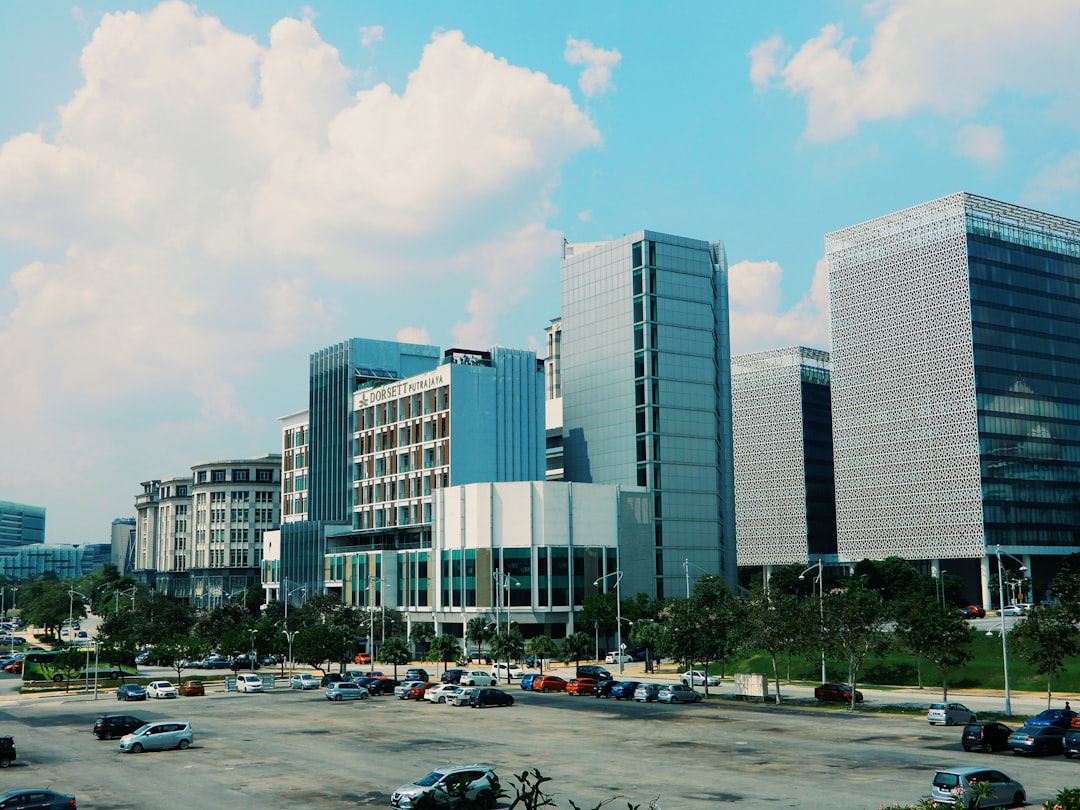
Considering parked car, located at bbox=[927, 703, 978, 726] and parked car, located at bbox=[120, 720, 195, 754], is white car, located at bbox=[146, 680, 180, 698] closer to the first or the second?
parked car, located at bbox=[120, 720, 195, 754]

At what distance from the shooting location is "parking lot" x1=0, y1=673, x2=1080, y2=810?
135 feet

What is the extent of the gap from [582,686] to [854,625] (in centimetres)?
2487

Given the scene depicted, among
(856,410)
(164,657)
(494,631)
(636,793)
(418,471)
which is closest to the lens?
(636,793)

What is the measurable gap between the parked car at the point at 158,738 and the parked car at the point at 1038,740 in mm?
42883

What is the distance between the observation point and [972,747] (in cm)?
5162

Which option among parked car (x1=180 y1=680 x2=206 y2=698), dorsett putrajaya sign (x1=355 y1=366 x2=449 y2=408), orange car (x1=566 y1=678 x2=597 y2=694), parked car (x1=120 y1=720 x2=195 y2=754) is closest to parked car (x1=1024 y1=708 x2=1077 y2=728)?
orange car (x1=566 y1=678 x2=597 y2=694)

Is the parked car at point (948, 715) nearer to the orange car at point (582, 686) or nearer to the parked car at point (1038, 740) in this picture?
the parked car at point (1038, 740)

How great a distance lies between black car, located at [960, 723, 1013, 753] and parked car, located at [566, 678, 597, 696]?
137 feet

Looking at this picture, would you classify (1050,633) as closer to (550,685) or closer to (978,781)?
(978,781)

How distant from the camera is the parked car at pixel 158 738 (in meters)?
55.8

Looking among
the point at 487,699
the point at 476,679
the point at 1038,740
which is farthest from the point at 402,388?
the point at 1038,740

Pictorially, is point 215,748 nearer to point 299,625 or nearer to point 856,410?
point 299,625

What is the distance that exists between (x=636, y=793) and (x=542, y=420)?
432 feet

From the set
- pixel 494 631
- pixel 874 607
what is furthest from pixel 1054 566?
pixel 874 607
